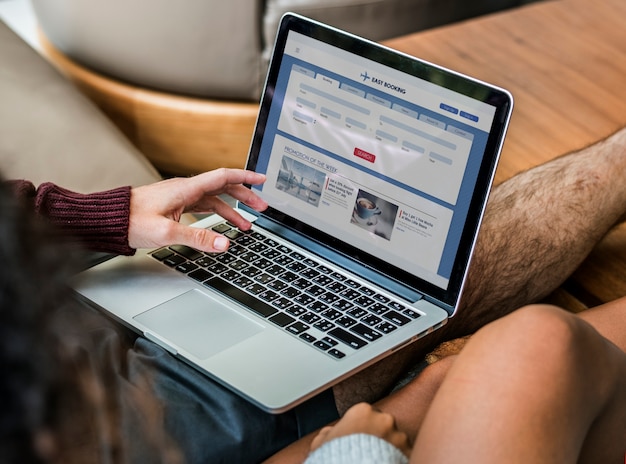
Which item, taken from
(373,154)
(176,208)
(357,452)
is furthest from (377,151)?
(357,452)

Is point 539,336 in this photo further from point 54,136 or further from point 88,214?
Result: point 54,136

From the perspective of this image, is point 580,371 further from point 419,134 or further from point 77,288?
point 77,288

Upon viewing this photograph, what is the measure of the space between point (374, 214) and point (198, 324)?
0.70 ft

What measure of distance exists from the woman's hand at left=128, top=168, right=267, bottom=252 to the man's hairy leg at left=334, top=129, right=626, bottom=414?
0.88ft

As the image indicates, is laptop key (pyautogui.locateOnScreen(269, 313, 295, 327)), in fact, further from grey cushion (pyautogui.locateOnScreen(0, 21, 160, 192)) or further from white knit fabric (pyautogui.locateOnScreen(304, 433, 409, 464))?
grey cushion (pyautogui.locateOnScreen(0, 21, 160, 192))

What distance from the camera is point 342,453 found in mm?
596

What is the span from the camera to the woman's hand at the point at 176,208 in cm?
85

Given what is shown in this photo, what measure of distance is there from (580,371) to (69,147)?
0.78 meters

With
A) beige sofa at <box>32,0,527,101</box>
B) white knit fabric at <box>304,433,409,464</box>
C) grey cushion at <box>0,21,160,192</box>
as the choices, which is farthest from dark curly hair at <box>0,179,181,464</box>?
beige sofa at <box>32,0,527,101</box>

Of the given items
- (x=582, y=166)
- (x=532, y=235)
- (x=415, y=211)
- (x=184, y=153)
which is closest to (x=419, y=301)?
(x=415, y=211)

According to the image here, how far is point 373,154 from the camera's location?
852 mm

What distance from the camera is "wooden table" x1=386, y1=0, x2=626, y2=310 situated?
3.47ft

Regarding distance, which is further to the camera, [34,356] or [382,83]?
[382,83]

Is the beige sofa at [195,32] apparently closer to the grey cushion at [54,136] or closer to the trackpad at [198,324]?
the grey cushion at [54,136]
